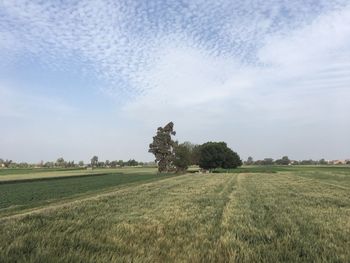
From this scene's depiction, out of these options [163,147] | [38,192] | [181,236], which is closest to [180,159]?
[163,147]

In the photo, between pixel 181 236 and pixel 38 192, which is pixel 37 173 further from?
pixel 181 236

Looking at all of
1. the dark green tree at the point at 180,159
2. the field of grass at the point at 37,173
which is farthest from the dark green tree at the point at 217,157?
the field of grass at the point at 37,173

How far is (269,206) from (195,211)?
407 centimetres

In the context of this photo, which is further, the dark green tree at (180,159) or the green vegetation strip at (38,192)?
the dark green tree at (180,159)

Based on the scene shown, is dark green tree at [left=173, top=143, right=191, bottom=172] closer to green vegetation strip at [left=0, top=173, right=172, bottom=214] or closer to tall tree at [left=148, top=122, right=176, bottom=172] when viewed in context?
tall tree at [left=148, top=122, right=176, bottom=172]

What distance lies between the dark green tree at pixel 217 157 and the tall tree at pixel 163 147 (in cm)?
1519

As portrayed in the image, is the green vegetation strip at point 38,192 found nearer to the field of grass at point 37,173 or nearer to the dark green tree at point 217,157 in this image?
the field of grass at point 37,173

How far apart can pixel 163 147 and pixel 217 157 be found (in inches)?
830

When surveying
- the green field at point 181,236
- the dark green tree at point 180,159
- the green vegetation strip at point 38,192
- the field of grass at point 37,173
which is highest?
the dark green tree at point 180,159

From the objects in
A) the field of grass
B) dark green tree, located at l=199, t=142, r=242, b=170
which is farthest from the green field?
dark green tree, located at l=199, t=142, r=242, b=170

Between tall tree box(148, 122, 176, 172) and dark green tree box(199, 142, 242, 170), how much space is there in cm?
1519

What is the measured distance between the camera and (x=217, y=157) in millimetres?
132750

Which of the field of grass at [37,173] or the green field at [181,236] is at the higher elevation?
the field of grass at [37,173]

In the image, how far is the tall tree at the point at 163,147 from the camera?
121312mm
